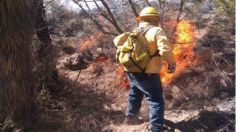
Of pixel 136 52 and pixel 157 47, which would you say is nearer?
pixel 157 47

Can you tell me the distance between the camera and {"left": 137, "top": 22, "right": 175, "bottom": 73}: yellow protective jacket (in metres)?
5.22

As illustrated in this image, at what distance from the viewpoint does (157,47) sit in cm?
547

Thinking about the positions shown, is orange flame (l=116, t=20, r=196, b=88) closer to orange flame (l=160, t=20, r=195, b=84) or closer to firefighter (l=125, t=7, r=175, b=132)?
orange flame (l=160, t=20, r=195, b=84)

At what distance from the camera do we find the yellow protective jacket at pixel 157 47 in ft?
17.1

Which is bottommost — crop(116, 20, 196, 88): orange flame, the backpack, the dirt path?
the dirt path

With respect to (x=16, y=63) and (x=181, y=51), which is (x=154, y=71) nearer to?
(x=16, y=63)

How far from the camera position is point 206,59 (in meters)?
8.45

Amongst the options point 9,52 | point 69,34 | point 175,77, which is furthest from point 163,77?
point 69,34

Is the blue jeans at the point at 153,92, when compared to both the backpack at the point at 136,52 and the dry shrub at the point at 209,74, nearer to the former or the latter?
the backpack at the point at 136,52

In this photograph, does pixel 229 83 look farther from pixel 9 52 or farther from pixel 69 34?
pixel 69 34

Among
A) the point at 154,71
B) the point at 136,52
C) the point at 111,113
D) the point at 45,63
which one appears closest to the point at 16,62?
the point at 45,63

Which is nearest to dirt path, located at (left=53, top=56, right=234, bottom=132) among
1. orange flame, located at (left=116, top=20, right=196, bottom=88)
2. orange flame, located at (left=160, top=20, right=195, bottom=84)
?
orange flame, located at (left=116, top=20, right=196, bottom=88)

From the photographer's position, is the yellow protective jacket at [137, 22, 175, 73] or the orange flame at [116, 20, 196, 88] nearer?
the yellow protective jacket at [137, 22, 175, 73]

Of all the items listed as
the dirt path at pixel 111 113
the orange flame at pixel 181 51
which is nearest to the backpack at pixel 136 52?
the dirt path at pixel 111 113
